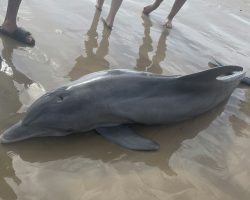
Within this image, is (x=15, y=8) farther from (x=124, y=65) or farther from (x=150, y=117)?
(x=150, y=117)

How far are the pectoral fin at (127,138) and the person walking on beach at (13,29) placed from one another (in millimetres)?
2079

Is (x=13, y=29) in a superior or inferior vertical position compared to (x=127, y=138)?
inferior

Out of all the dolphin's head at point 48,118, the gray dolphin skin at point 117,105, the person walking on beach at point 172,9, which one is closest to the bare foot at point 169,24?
the person walking on beach at point 172,9

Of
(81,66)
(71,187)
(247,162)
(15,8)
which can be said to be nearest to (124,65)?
(81,66)

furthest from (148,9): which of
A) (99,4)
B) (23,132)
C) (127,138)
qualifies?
(23,132)

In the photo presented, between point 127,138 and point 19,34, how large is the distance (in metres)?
2.46

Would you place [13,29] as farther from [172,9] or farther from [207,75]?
[172,9]

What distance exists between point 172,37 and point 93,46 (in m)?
1.81

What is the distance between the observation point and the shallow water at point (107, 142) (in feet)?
10.8

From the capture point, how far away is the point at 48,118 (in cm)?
367

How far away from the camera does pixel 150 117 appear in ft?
13.4

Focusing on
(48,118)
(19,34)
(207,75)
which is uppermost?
(207,75)

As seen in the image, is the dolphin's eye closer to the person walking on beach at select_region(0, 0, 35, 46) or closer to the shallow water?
the shallow water

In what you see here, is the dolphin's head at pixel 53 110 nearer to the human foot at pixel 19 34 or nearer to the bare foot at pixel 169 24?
the human foot at pixel 19 34
